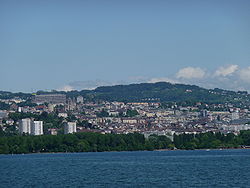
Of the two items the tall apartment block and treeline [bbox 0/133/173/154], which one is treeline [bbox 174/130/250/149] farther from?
the tall apartment block

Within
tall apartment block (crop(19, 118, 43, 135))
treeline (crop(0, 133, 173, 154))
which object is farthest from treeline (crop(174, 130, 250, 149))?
tall apartment block (crop(19, 118, 43, 135))

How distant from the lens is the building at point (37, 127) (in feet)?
583

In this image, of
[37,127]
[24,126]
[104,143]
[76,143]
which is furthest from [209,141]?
[24,126]

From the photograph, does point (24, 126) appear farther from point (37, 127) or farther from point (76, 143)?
point (76, 143)

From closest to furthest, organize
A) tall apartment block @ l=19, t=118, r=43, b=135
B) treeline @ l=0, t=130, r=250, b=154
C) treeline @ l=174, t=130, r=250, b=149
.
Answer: treeline @ l=0, t=130, r=250, b=154 → treeline @ l=174, t=130, r=250, b=149 → tall apartment block @ l=19, t=118, r=43, b=135

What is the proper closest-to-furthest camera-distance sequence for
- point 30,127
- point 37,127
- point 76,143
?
point 76,143, point 30,127, point 37,127

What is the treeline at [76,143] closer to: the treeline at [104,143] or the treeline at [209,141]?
the treeline at [104,143]

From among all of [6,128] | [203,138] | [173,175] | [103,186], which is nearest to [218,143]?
[203,138]

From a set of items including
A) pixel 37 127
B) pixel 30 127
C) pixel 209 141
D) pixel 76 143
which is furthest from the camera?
pixel 37 127

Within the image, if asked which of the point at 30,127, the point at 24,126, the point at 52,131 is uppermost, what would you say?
the point at 24,126

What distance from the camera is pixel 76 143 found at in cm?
13138

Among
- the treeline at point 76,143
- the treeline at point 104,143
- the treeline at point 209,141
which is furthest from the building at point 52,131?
the treeline at point 209,141

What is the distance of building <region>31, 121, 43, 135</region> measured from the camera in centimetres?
17757

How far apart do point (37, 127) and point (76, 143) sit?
164 ft
